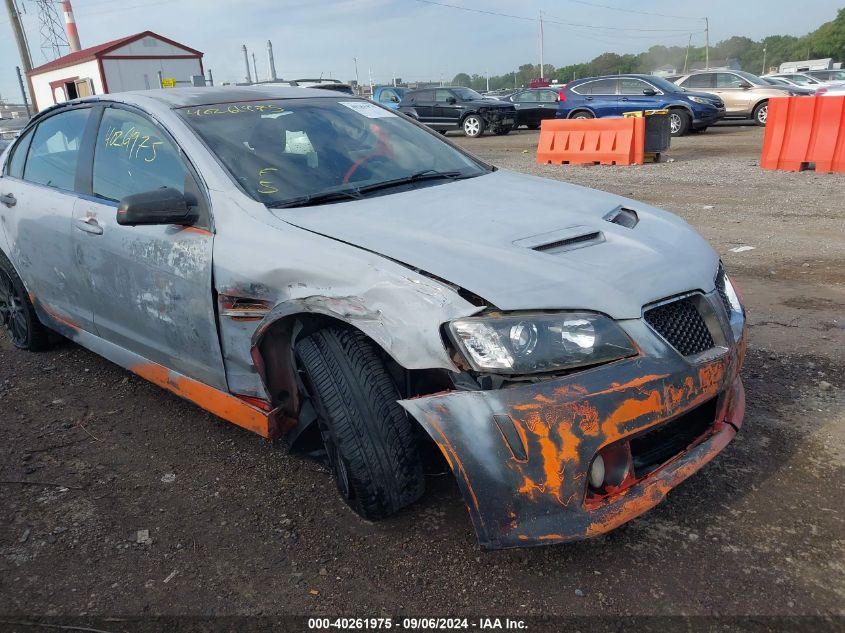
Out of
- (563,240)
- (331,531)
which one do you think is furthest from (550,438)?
(331,531)

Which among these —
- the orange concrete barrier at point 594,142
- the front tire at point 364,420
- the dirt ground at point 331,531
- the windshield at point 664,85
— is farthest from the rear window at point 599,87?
the front tire at point 364,420

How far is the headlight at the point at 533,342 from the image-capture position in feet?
6.66

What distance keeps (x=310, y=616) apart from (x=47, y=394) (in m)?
2.54

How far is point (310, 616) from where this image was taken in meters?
2.14

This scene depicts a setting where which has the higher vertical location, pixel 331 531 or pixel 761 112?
pixel 331 531

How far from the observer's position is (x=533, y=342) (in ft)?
6.70

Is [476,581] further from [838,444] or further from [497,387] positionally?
[838,444]

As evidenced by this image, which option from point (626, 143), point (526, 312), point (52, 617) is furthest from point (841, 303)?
point (626, 143)

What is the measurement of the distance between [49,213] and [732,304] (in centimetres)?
336

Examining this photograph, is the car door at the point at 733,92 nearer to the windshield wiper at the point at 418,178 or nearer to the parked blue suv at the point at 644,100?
the parked blue suv at the point at 644,100

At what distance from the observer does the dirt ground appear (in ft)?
7.16

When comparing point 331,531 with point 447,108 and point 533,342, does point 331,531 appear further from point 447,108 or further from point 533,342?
point 447,108

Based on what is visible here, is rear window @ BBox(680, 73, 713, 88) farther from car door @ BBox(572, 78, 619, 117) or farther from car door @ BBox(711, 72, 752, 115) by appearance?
car door @ BBox(572, 78, 619, 117)

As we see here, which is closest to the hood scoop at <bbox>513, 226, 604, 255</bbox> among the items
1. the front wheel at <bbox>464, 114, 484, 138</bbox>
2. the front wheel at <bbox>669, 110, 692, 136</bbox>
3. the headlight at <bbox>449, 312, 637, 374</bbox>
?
the headlight at <bbox>449, 312, 637, 374</bbox>
